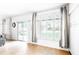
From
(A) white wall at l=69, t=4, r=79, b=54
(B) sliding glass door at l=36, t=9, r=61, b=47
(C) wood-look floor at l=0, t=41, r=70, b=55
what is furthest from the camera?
(B) sliding glass door at l=36, t=9, r=61, b=47

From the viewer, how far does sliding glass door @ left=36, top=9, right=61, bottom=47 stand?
446cm

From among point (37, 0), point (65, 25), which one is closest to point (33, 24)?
point (65, 25)

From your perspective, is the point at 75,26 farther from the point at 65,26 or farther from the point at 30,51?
the point at 30,51

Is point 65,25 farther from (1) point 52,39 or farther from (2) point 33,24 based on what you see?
(2) point 33,24

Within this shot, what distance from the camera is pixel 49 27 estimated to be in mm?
4891

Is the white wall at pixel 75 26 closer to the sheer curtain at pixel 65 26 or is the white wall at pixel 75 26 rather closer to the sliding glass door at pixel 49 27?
the sheer curtain at pixel 65 26

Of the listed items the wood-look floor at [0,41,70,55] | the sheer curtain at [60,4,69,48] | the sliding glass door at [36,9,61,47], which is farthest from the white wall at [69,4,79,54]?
the sliding glass door at [36,9,61,47]

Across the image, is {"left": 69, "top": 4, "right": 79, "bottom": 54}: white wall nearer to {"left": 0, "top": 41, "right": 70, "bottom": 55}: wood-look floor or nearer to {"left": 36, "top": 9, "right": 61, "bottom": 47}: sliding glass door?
{"left": 0, "top": 41, "right": 70, "bottom": 55}: wood-look floor

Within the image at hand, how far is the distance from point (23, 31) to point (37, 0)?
5062 mm

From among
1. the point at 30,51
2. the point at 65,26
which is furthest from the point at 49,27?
the point at 30,51

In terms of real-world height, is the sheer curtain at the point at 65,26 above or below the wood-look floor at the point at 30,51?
above

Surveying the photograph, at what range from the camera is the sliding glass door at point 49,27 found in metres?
4.46

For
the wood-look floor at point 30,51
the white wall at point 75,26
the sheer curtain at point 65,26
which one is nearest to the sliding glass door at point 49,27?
the sheer curtain at point 65,26

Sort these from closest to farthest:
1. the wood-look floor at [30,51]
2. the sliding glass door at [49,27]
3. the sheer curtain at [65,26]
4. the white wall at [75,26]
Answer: the white wall at [75,26] < the wood-look floor at [30,51] < the sheer curtain at [65,26] < the sliding glass door at [49,27]
